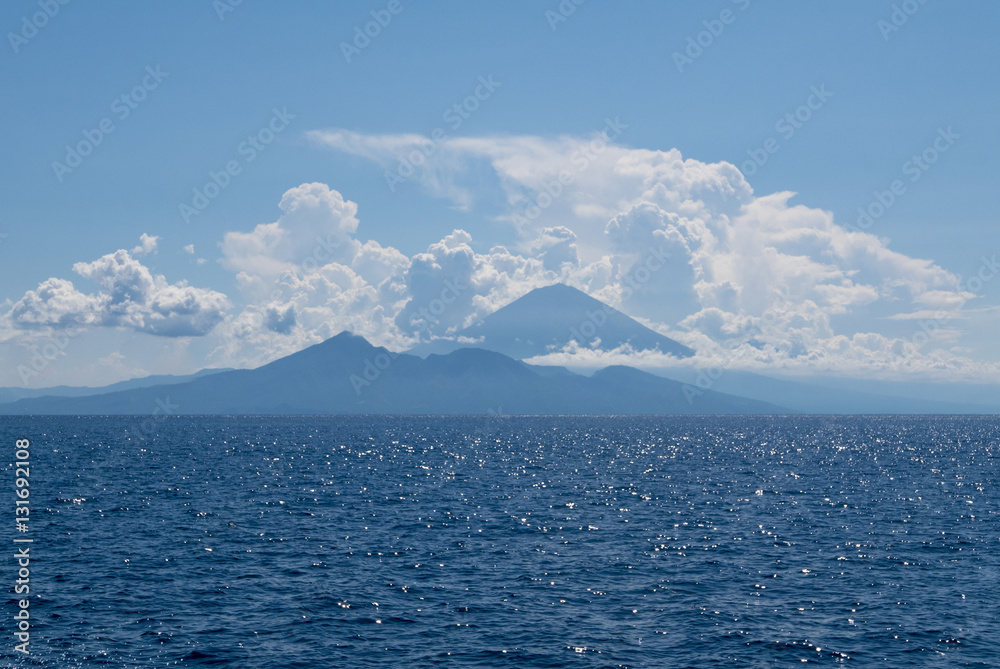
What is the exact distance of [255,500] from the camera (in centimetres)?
7712

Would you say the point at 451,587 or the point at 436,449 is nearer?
the point at 451,587

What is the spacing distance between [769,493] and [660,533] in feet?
103

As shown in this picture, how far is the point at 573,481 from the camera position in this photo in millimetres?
99688

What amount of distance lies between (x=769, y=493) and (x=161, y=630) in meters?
69.4

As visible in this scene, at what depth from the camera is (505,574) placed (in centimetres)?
4638

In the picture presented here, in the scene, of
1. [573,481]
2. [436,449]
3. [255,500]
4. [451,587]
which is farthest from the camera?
[436,449]

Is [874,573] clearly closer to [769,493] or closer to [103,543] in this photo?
[769,493]

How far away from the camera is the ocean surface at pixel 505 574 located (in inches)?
1314

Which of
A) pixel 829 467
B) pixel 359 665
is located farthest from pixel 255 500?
pixel 829 467

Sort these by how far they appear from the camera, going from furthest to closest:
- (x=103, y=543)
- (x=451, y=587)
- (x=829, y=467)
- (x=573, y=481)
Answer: (x=829, y=467), (x=573, y=481), (x=103, y=543), (x=451, y=587)

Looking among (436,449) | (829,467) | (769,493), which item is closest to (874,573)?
(769,493)

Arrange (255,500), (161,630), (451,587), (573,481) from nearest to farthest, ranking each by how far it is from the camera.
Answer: (161,630)
(451,587)
(255,500)
(573,481)

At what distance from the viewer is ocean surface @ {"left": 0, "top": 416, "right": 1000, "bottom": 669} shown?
33375mm

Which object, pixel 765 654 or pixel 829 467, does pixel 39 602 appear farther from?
pixel 829 467
